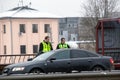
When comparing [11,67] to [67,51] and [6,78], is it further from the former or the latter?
[6,78]

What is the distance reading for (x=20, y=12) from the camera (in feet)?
284

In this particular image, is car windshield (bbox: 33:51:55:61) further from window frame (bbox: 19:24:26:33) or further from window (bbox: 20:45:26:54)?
window frame (bbox: 19:24:26:33)

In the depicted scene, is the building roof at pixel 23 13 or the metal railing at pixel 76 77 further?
the building roof at pixel 23 13

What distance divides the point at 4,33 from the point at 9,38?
1838 mm

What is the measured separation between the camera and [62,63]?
59.4ft

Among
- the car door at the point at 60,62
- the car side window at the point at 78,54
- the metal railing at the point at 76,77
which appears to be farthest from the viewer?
the car side window at the point at 78,54

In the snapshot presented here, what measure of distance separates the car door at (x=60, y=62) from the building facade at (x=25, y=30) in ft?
205

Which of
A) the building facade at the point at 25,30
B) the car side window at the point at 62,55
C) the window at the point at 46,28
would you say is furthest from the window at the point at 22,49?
the car side window at the point at 62,55

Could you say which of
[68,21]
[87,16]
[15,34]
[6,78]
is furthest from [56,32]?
[6,78]

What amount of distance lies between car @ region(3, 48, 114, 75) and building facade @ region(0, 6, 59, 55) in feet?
205

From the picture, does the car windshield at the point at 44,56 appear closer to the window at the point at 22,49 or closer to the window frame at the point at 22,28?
the window at the point at 22,49

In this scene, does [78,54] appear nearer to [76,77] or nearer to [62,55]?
[62,55]

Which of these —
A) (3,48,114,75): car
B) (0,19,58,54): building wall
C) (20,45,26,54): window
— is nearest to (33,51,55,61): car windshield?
(3,48,114,75): car

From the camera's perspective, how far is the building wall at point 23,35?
8125 centimetres
